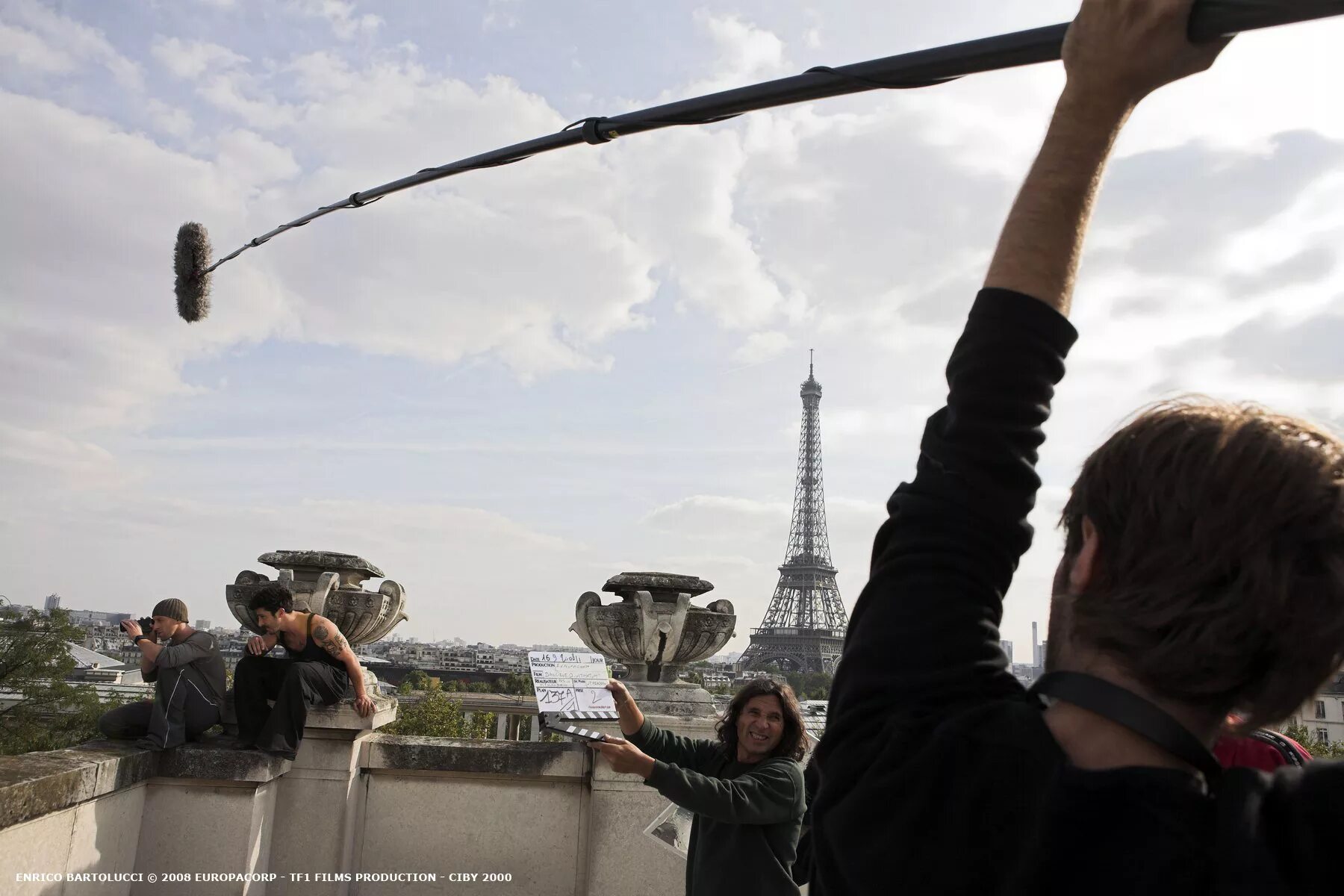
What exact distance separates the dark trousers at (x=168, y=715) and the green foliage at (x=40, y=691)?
33535 millimetres

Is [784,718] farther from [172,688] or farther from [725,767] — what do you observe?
[172,688]

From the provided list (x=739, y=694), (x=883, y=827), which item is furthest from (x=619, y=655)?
(x=883, y=827)

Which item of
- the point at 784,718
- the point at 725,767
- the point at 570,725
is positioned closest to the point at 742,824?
the point at 725,767

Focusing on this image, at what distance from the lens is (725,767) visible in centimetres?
416

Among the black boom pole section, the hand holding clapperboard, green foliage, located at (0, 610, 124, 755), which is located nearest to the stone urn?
the hand holding clapperboard

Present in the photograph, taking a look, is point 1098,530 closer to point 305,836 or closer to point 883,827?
point 883,827

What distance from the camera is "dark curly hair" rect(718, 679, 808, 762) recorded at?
13.5 feet

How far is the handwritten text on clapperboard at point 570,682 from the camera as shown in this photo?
3873 mm

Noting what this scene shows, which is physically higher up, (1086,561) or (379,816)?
(1086,561)

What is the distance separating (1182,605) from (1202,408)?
8.6 inches

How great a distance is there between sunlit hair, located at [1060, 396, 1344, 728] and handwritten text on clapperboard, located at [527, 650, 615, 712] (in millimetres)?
3073

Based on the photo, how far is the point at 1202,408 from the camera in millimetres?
1022

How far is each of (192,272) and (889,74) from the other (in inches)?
109

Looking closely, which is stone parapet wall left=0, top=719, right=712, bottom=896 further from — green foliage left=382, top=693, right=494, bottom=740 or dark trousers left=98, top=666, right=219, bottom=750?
green foliage left=382, top=693, right=494, bottom=740
